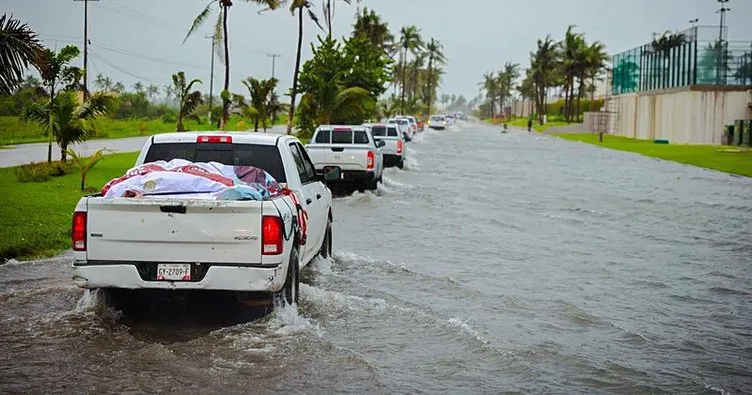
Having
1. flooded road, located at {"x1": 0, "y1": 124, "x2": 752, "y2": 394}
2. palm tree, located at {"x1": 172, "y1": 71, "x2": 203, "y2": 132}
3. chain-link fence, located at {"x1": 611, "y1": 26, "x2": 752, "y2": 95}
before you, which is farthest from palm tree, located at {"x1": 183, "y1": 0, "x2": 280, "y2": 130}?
chain-link fence, located at {"x1": 611, "y1": 26, "x2": 752, "y2": 95}

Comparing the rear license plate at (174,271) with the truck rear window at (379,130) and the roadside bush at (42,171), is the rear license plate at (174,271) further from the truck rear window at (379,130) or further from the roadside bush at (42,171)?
the truck rear window at (379,130)

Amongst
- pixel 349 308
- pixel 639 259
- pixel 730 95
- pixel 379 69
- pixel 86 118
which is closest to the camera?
pixel 349 308

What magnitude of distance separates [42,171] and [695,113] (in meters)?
53.2

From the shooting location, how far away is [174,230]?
8.01 meters

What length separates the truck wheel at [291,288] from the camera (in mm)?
8656

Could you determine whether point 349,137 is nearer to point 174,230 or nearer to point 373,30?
point 174,230

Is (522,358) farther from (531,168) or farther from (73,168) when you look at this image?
(531,168)


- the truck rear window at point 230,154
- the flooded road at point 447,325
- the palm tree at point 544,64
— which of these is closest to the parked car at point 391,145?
the flooded road at point 447,325

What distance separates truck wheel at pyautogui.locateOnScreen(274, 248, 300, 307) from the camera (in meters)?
8.66

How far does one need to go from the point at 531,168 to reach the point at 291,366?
32.5 metres

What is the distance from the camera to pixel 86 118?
87.7 ft

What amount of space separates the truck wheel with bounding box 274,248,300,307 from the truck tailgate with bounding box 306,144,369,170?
544 inches

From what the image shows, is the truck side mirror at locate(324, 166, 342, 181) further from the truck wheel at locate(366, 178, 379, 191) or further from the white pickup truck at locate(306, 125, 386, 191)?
the truck wheel at locate(366, 178, 379, 191)

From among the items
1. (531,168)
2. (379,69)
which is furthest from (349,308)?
(379,69)
